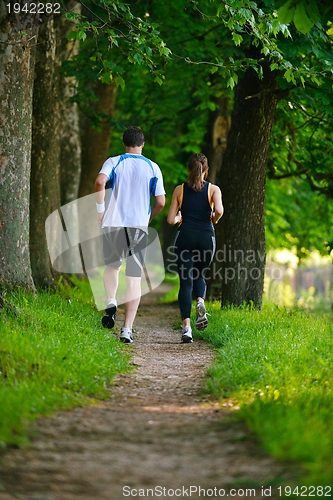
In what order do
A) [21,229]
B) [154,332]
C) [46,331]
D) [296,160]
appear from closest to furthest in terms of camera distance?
[46,331] → [21,229] → [154,332] → [296,160]

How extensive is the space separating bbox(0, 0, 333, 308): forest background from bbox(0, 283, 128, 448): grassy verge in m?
0.87

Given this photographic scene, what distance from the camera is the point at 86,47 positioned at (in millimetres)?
17188

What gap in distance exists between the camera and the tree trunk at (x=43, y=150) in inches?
441

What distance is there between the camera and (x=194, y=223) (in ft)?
28.6

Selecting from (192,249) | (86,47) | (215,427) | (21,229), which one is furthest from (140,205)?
(86,47)

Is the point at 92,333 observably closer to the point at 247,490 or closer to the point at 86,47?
the point at 247,490

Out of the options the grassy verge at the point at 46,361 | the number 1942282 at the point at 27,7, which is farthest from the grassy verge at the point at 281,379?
the number 1942282 at the point at 27,7

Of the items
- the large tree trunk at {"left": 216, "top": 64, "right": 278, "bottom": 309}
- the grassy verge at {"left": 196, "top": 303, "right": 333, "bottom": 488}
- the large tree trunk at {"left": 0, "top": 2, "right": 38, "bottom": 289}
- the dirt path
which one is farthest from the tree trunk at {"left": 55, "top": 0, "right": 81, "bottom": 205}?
the dirt path

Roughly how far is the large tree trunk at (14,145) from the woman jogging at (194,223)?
1850 millimetres

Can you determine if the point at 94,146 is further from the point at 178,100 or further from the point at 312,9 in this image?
the point at 312,9

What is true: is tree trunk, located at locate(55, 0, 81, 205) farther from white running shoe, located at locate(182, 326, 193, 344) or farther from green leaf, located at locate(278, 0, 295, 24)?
green leaf, located at locate(278, 0, 295, 24)

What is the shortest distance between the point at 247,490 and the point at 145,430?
3.83 feet

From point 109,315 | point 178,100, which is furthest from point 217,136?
point 109,315

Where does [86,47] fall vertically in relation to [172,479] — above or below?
above
